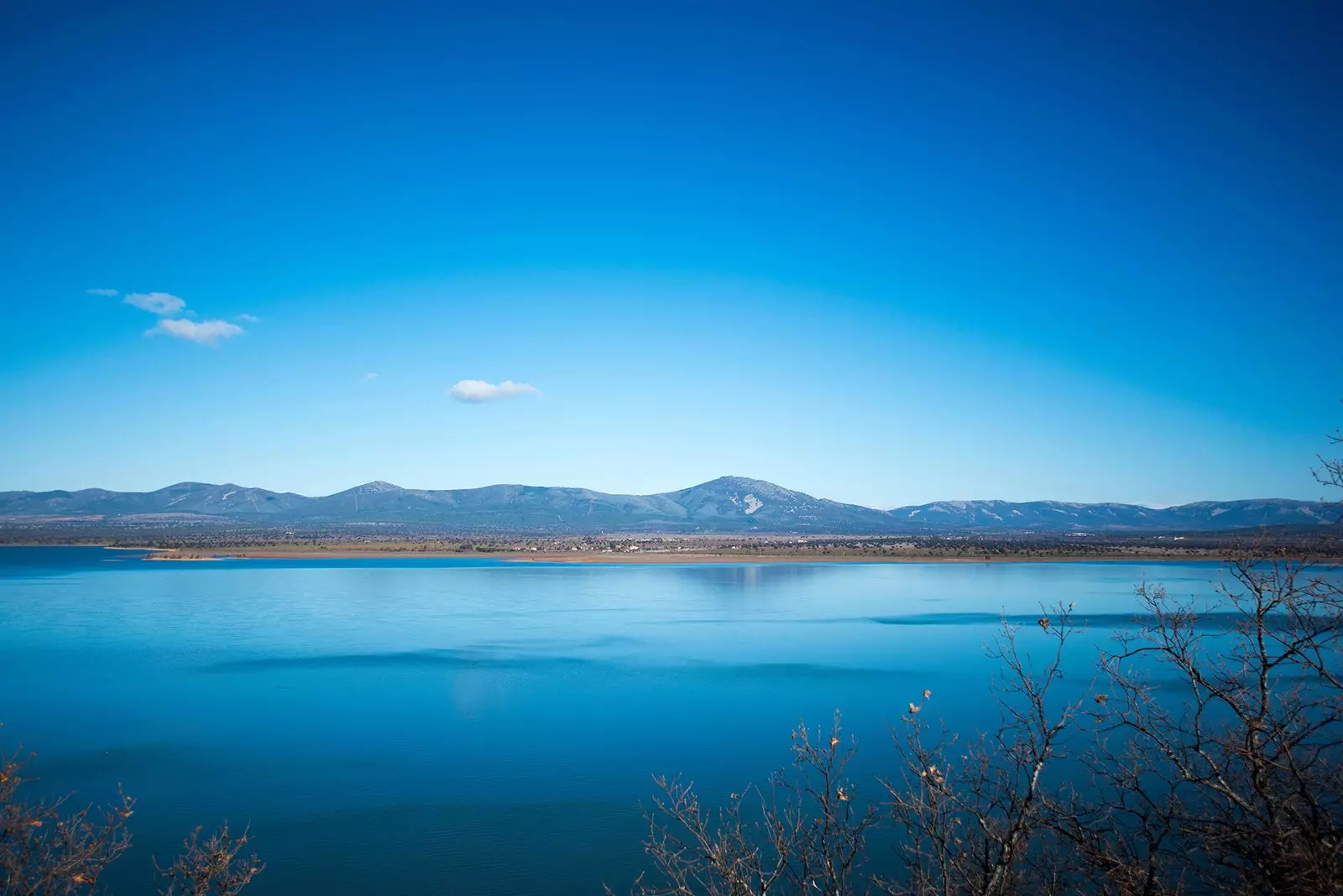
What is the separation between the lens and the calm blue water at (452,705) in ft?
43.2

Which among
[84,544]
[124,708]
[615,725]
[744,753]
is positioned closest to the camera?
[744,753]

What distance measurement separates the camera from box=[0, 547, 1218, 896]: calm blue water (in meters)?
13.2

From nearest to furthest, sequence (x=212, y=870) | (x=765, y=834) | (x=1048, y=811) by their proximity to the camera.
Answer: (x=212, y=870) → (x=1048, y=811) → (x=765, y=834)

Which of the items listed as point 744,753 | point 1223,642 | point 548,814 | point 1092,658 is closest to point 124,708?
point 548,814

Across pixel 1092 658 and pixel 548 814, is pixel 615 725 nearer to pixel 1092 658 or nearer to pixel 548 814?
pixel 548 814

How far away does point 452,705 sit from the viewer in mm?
21750

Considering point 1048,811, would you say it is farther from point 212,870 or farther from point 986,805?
point 212,870

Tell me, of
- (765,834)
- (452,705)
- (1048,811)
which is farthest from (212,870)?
(452,705)

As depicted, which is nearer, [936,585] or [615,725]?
[615,725]

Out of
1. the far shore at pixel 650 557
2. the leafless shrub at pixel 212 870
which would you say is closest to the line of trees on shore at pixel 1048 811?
the leafless shrub at pixel 212 870

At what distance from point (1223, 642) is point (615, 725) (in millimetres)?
23621

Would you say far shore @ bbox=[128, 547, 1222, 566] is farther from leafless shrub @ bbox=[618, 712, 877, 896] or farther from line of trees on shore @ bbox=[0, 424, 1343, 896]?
leafless shrub @ bbox=[618, 712, 877, 896]

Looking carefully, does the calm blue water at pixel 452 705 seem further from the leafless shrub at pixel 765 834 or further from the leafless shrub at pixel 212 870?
the leafless shrub at pixel 765 834

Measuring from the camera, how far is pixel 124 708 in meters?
21.6
